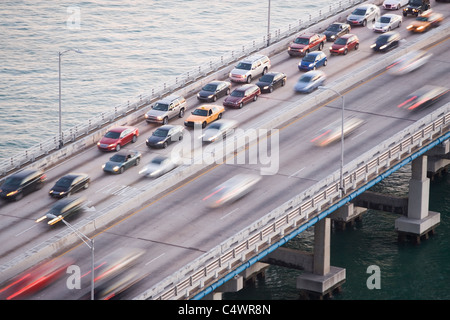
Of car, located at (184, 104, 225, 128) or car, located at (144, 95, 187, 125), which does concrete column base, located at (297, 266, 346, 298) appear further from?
car, located at (144, 95, 187, 125)

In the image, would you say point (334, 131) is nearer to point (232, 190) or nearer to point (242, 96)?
point (242, 96)

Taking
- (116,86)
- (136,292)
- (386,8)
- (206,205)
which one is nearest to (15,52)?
(116,86)

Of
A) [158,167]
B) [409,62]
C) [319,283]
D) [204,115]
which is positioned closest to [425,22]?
[409,62]

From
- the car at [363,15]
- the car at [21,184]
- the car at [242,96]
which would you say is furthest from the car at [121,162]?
the car at [363,15]

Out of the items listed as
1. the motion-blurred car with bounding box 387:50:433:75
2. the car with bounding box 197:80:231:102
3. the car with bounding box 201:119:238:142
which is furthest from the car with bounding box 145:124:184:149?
the motion-blurred car with bounding box 387:50:433:75

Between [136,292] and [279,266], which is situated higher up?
[136,292]
